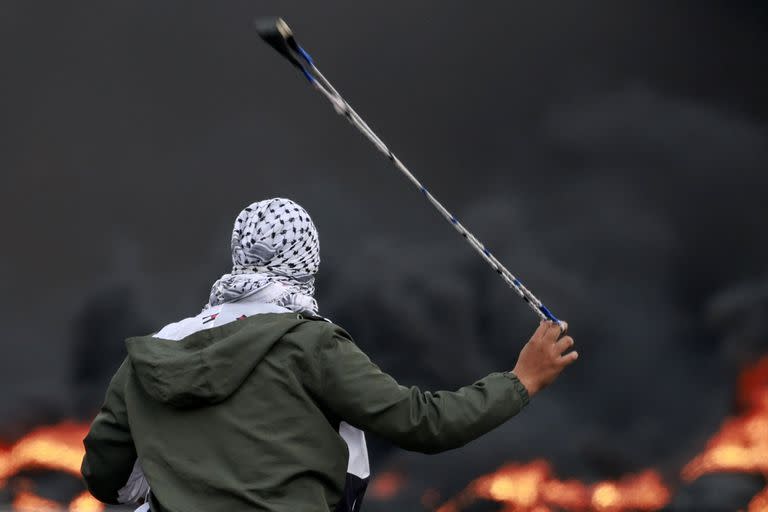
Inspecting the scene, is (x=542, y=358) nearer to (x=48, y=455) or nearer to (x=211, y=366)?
(x=211, y=366)

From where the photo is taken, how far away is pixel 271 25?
188 centimetres

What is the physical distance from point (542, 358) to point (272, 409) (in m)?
0.54

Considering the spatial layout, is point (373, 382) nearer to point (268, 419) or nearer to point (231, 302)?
point (268, 419)

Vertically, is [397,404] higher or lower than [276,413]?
lower

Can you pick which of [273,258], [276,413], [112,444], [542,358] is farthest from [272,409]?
[542,358]

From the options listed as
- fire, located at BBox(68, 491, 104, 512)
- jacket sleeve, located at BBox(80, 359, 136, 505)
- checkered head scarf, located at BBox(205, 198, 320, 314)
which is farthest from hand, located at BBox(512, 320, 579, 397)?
fire, located at BBox(68, 491, 104, 512)

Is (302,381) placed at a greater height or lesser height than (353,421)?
greater

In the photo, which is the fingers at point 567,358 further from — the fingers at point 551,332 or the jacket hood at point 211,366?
the jacket hood at point 211,366

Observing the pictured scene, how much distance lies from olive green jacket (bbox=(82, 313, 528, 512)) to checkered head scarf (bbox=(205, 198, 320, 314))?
8 centimetres

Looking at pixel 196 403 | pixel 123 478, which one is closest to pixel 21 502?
pixel 123 478

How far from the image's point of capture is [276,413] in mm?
1787

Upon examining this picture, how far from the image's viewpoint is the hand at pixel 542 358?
1.92m

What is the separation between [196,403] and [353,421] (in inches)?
11.4

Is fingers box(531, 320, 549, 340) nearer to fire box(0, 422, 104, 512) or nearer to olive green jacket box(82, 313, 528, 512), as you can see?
olive green jacket box(82, 313, 528, 512)
